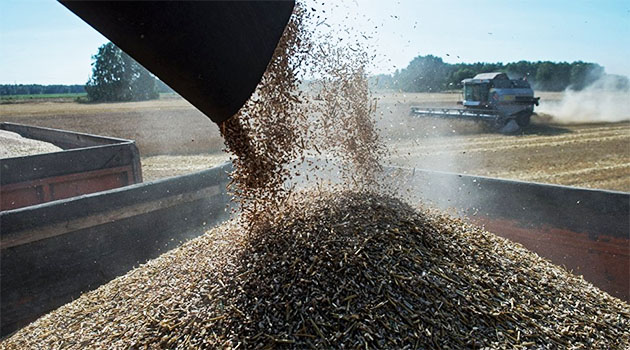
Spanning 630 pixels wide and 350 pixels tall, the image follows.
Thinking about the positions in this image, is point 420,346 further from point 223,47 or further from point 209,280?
point 223,47

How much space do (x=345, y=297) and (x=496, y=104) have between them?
48.8ft

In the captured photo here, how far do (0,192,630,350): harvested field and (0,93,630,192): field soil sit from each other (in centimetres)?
165

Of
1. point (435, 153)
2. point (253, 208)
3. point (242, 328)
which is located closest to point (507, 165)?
point (435, 153)

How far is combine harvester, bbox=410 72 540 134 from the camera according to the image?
15.2 m

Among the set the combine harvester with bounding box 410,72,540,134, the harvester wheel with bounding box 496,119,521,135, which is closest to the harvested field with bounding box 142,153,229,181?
the combine harvester with bounding box 410,72,540,134

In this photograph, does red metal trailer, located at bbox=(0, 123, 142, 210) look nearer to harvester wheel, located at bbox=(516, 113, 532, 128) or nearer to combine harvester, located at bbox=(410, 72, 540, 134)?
combine harvester, located at bbox=(410, 72, 540, 134)

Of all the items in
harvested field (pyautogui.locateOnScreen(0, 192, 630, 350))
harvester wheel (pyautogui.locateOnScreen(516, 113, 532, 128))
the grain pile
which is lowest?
harvested field (pyautogui.locateOnScreen(0, 192, 630, 350))

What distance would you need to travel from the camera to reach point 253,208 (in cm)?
265

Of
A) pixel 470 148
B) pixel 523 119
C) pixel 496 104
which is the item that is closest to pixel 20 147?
pixel 470 148

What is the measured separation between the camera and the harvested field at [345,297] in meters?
1.92

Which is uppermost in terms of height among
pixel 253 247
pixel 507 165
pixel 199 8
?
pixel 199 8

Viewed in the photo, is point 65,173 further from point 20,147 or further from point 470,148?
point 470,148

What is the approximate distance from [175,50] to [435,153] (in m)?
11.2

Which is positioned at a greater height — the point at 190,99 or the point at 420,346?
the point at 190,99
